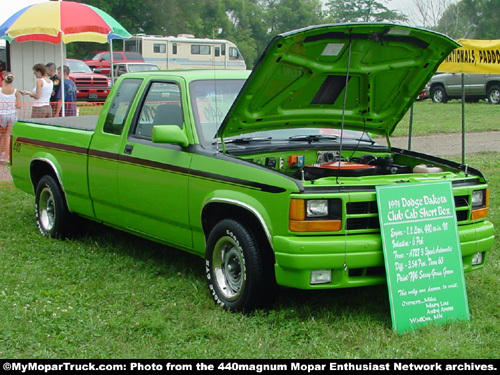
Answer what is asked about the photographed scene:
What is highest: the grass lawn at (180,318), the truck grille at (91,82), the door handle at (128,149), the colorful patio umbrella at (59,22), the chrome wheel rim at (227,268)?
the colorful patio umbrella at (59,22)

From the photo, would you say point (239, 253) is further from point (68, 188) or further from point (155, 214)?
point (68, 188)

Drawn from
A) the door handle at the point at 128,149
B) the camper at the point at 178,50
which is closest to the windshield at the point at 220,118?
the door handle at the point at 128,149

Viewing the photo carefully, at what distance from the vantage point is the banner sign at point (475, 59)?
757 cm

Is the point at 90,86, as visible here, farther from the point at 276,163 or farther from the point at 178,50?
the point at 276,163

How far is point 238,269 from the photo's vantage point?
17.9 feet

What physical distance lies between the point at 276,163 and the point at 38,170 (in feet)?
10.6

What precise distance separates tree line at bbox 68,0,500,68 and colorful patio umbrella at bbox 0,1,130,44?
116 feet

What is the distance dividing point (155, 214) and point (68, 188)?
1594 millimetres

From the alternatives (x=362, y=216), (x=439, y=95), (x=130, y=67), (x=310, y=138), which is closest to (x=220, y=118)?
(x=310, y=138)

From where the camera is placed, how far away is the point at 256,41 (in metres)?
71.6

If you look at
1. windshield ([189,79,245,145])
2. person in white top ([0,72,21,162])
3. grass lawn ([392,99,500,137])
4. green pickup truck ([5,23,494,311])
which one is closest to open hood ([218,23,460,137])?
green pickup truck ([5,23,494,311])

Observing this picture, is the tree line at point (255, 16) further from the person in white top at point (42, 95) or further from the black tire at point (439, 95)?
the person in white top at point (42, 95)

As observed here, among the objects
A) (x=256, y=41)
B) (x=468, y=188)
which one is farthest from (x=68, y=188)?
(x=256, y=41)

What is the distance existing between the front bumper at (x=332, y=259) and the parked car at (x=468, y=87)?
22484 mm
